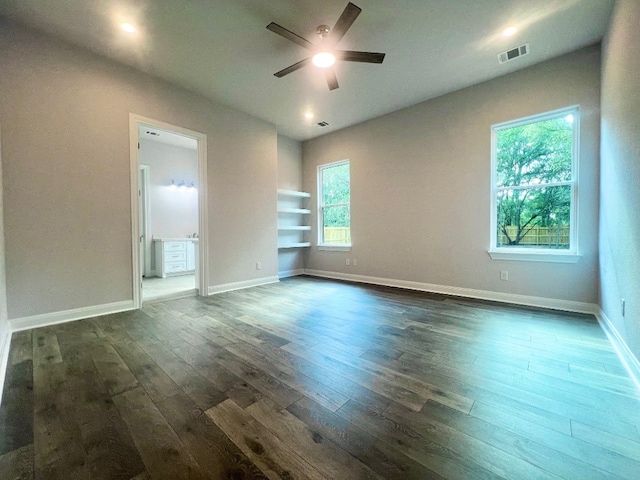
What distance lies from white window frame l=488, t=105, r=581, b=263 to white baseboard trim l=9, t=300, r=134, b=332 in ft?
16.2

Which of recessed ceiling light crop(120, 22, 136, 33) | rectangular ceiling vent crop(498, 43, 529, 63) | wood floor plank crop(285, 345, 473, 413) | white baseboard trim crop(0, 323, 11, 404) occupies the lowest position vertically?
wood floor plank crop(285, 345, 473, 413)

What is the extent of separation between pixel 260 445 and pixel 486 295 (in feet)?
12.1


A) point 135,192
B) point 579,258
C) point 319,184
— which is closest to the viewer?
point 579,258

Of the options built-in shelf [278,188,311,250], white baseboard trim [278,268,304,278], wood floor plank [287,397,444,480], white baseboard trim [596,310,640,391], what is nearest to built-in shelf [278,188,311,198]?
built-in shelf [278,188,311,250]

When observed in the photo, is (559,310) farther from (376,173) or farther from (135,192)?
(135,192)

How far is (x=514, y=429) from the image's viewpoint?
1304mm

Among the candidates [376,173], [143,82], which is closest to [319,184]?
[376,173]

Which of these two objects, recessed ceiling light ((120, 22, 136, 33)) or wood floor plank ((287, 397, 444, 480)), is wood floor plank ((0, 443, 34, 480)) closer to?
wood floor plank ((287, 397, 444, 480))

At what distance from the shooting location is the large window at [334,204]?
5.52 m

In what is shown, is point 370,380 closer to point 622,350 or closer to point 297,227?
point 622,350

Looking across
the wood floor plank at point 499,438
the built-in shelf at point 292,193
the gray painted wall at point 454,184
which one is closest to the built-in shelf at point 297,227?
the built-in shelf at point 292,193

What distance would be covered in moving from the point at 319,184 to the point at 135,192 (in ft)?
11.5

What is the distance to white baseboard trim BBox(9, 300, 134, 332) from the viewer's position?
8.79 ft

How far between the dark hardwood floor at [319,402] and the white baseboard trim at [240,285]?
4.92 ft
